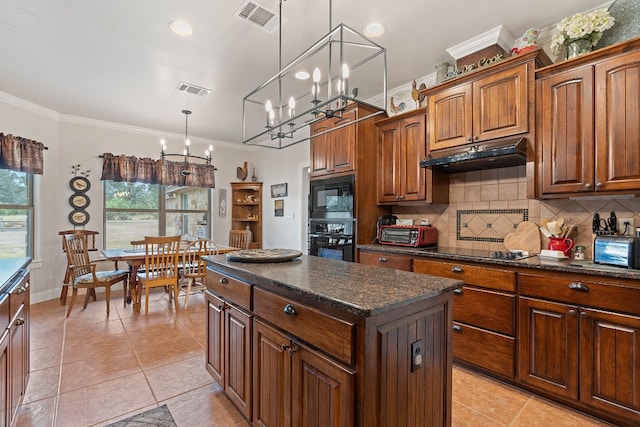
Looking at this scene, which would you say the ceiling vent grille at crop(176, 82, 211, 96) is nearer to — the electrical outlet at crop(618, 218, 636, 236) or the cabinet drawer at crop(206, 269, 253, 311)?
the cabinet drawer at crop(206, 269, 253, 311)

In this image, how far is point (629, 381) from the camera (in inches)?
67.6

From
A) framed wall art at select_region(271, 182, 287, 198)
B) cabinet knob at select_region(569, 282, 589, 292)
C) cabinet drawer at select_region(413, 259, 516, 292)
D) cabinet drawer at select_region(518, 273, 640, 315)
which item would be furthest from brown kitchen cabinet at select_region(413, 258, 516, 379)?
framed wall art at select_region(271, 182, 287, 198)

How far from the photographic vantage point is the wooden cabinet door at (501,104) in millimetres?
2316

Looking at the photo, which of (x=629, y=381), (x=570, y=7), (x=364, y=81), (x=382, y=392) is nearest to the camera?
(x=382, y=392)

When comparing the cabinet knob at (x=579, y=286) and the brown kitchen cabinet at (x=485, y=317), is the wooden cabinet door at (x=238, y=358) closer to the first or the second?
the brown kitchen cabinet at (x=485, y=317)

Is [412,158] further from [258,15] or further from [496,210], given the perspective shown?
[258,15]

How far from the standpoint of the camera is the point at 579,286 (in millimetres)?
1854

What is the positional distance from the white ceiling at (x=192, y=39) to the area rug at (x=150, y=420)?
2.73 metres

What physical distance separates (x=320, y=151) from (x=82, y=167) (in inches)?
147

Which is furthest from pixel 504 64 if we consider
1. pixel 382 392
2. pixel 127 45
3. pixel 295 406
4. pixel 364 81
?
pixel 127 45

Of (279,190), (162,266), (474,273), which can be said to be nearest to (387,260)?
(474,273)

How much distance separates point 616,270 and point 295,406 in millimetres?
1900

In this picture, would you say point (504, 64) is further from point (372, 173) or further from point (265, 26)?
point (265, 26)

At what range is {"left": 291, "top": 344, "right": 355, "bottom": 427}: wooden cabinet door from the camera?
3.55 ft
